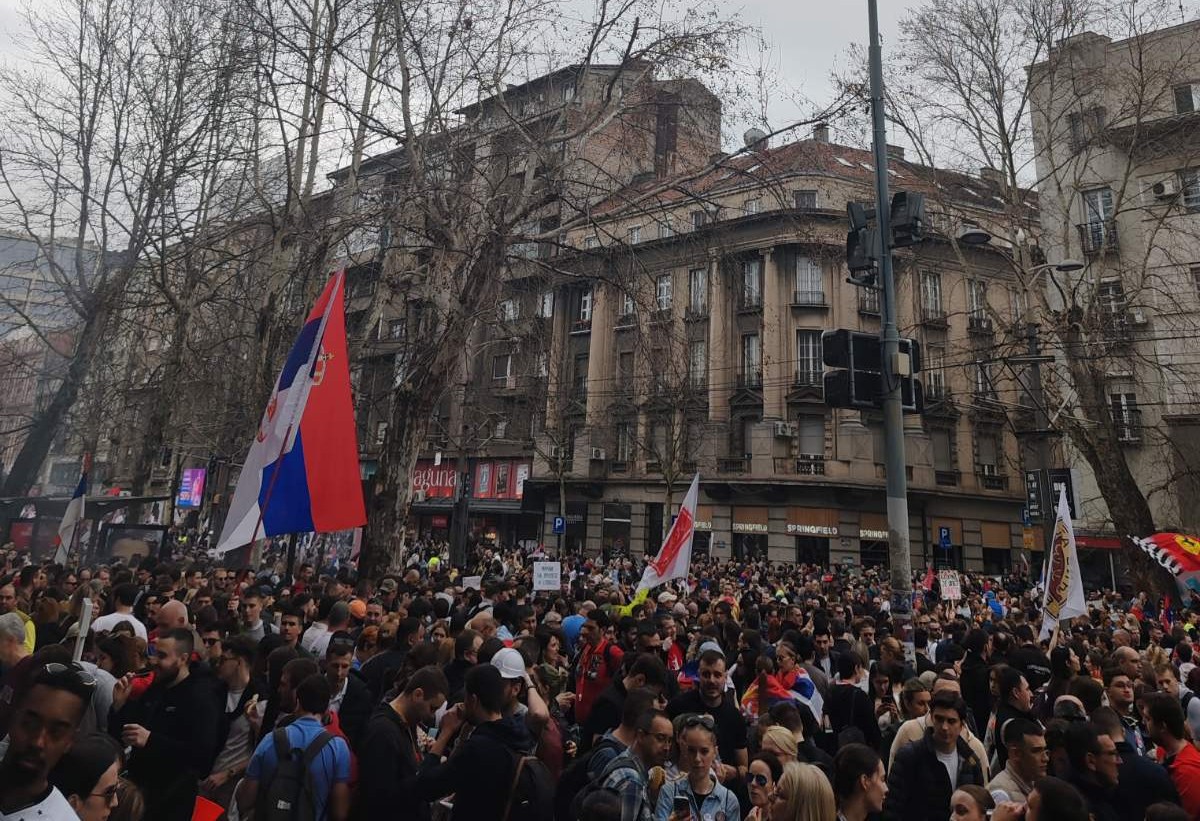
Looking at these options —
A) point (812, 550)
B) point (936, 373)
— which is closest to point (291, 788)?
point (812, 550)

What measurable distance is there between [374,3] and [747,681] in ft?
41.6

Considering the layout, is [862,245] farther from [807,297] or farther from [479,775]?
[807,297]

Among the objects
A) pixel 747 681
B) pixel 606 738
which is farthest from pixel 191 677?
pixel 747 681

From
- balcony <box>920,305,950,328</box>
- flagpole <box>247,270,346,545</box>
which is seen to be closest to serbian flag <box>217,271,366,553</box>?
flagpole <box>247,270,346,545</box>

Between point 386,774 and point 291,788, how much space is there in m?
0.41

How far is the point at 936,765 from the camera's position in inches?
160

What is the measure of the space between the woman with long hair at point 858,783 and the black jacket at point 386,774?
193cm

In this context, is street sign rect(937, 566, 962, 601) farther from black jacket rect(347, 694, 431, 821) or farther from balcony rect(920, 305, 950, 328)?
balcony rect(920, 305, 950, 328)

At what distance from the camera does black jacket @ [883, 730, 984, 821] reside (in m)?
3.95

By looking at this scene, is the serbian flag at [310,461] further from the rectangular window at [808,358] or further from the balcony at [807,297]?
the balcony at [807,297]

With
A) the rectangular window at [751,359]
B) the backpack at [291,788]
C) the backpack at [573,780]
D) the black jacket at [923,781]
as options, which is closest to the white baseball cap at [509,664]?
the backpack at [573,780]

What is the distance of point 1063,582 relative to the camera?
25.2ft

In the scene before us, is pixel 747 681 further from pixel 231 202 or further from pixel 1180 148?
pixel 1180 148

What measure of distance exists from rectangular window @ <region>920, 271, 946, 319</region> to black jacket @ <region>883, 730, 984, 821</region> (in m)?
33.5
